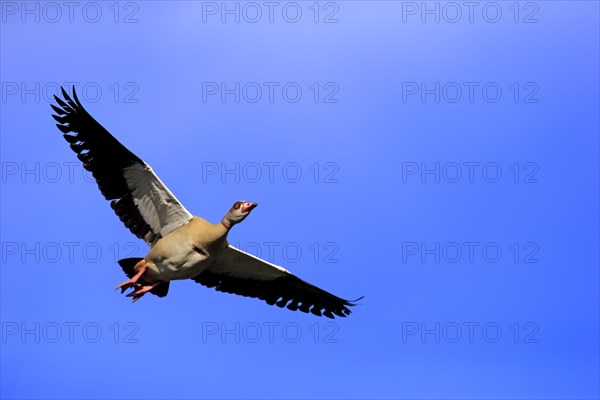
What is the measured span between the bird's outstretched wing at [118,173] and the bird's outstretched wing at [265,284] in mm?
1599

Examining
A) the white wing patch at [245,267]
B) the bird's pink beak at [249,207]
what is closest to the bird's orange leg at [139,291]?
the white wing patch at [245,267]

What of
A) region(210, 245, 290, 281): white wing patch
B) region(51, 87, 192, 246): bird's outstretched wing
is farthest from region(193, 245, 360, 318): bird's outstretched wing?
region(51, 87, 192, 246): bird's outstretched wing

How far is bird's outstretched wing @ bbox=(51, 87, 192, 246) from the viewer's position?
21172mm

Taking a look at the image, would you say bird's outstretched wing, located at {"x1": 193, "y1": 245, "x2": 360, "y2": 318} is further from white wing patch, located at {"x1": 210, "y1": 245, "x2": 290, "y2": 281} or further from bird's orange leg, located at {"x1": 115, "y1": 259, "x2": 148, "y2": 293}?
bird's orange leg, located at {"x1": 115, "y1": 259, "x2": 148, "y2": 293}

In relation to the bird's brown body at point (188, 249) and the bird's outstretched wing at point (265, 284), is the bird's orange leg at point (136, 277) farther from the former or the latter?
the bird's outstretched wing at point (265, 284)

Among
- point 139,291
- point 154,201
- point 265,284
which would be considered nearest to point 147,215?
point 154,201

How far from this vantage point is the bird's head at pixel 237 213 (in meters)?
20.8

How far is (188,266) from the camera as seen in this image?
2112cm

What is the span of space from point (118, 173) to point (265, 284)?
4482 millimetres

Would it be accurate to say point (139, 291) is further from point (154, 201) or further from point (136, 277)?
point (154, 201)

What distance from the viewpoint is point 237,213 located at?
2073 cm

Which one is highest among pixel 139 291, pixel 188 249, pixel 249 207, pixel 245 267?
pixel 249 207

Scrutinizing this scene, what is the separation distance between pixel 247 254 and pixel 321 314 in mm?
3169

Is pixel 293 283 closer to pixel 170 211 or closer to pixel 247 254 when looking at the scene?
pixel 247 254
